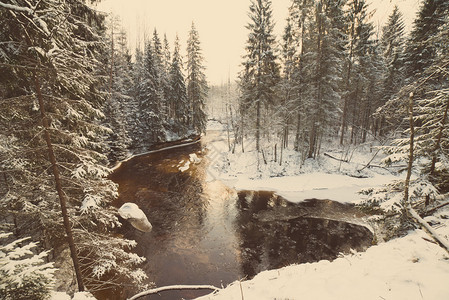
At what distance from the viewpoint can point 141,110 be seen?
34.6 meters

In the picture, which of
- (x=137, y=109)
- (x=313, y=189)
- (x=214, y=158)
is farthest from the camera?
(x=137, y=109)

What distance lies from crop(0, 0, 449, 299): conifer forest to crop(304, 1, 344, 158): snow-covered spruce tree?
5.3 inches

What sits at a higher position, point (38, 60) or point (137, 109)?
point (137, 109)

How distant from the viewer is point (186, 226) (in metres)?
13.7

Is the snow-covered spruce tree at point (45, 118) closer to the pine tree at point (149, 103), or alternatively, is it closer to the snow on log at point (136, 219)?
the snow on log at point (136, 219)

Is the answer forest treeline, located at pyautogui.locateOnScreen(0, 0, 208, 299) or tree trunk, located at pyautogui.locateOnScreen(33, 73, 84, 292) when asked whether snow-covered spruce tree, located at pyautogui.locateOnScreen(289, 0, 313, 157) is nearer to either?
forest treeline, located at pyautogui.locateOnScreen(0, 0, 208, 299)

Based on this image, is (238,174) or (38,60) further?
(238,174)

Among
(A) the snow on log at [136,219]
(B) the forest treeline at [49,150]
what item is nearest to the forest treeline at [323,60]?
(A) the snow on log at [136,219]

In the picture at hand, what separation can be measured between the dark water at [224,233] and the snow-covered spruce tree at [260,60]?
10.3m

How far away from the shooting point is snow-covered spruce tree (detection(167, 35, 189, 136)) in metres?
37.8

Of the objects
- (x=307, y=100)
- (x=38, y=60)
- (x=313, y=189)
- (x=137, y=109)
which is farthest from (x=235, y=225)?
(x=137, y=109)

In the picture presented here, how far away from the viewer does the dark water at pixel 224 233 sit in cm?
1006

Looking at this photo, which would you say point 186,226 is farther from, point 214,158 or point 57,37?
point 214,158

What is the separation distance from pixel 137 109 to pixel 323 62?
29.0m
